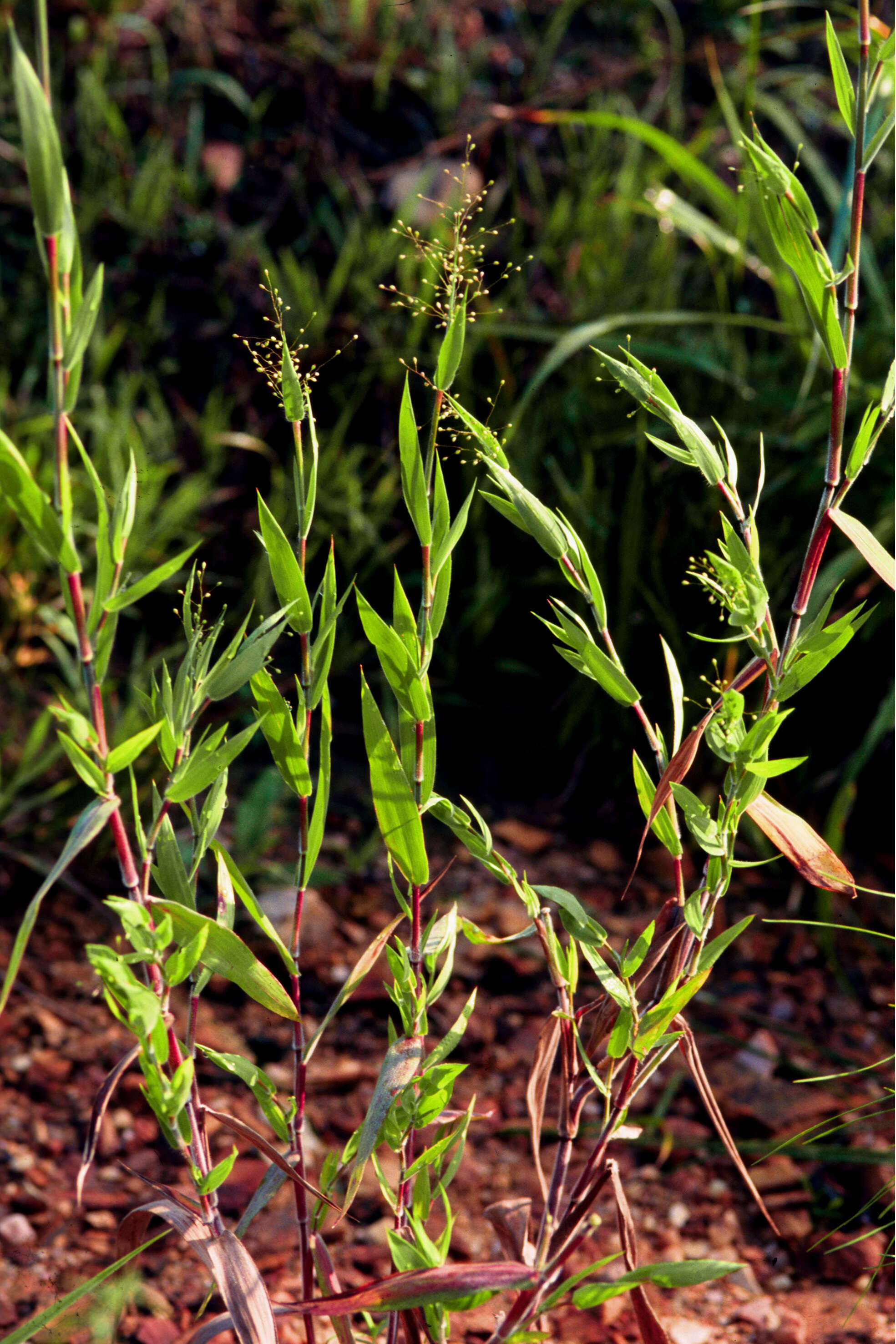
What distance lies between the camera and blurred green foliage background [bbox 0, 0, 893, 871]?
1.57 meters

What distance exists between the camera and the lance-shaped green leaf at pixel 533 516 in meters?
0.53

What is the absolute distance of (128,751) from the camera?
0.49m

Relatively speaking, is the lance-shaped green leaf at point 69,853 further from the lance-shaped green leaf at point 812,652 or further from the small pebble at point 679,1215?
the small pebble at point 679,1215

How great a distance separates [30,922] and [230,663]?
14 cm

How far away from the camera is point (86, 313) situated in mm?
475

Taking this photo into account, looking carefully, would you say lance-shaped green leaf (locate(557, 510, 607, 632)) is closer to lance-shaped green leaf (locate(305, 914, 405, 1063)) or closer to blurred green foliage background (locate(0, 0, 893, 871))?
lance-shaped green leaf (locate(305, 914, 405, 1063))

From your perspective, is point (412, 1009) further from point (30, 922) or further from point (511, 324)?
point (511, 324)

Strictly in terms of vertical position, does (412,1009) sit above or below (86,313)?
below

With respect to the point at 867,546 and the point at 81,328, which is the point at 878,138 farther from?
the point at 81,328

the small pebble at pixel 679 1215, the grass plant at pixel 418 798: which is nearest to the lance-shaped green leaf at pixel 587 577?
the grass plant at pixel 418 798

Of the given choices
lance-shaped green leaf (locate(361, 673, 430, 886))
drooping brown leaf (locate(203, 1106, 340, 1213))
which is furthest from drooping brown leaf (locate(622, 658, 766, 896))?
drooping brown leaf (locate(203, 1106, 340, 1213))

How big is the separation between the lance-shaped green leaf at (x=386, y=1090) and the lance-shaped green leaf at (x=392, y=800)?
3.5 inches

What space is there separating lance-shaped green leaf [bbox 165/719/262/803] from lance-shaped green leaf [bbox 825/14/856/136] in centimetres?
37

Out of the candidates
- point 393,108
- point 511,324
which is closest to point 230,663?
point 511,324
